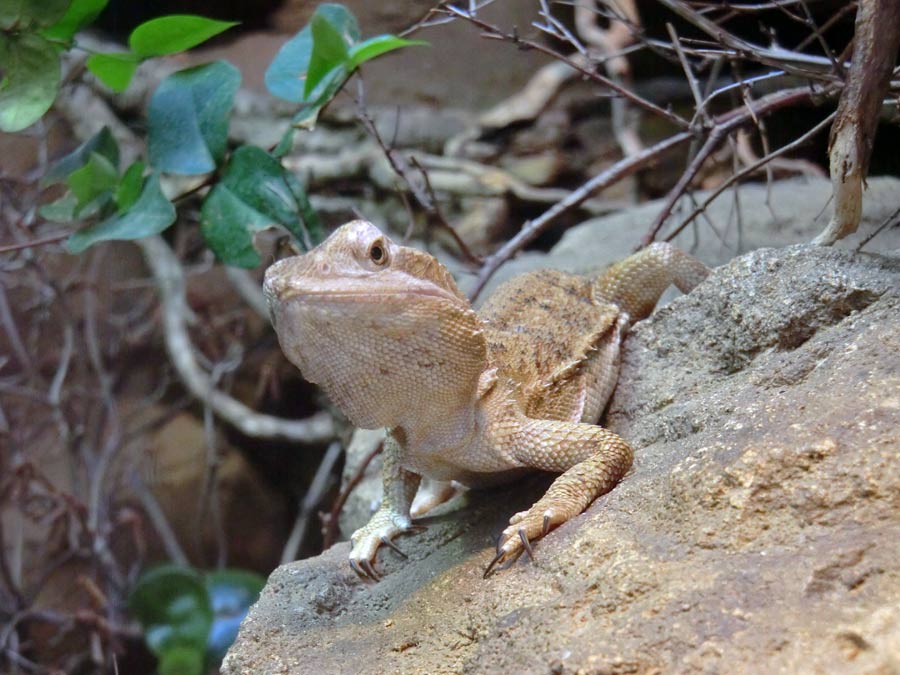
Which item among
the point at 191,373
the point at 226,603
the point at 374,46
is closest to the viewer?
the point at 374,46

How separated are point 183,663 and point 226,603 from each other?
55 centimetres

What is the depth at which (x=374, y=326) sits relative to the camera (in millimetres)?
2408

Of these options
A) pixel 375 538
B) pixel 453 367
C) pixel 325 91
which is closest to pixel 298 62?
pixel 325 91

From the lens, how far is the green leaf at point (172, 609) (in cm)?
495

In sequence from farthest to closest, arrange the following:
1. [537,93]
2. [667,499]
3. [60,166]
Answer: [537,93] < [60,166] < [667,499]

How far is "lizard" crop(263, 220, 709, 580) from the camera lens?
2.41 meters

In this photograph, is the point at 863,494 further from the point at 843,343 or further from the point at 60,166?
the point at 60,166

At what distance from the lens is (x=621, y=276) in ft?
12.0

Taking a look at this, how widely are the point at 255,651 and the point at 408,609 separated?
46 centimetres

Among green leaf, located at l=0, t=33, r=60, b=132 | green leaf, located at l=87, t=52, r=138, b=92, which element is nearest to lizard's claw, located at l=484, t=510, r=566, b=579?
green leaf, located at l=0, t=33, r=60, b=132

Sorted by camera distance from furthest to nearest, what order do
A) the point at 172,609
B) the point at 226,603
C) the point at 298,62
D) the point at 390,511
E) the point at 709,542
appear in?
the point at 226,603 < the point at 172,609 < the point at 298,62 < the point at 390,511 < the point at 709,542

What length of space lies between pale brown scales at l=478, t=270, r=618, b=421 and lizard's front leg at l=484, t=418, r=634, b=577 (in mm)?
244

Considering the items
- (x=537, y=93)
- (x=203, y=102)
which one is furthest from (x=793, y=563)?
(x=537, y=93)

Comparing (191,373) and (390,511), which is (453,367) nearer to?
(390,511)
